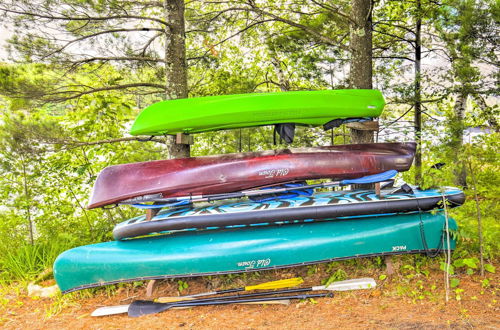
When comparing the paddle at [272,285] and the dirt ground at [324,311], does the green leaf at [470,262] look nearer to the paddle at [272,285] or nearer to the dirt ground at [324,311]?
the dirt ground at [324,311]

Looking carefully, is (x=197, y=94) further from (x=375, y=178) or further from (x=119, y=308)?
(x=119, y=308)

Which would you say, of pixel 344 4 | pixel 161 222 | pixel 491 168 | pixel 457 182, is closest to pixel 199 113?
pixel 161 222

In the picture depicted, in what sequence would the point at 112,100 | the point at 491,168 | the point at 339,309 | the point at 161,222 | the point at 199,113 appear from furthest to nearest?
the point at 112,100 → the point at 491,168 → the point at 199,113 → the point at 161,222 → the point at 339,309

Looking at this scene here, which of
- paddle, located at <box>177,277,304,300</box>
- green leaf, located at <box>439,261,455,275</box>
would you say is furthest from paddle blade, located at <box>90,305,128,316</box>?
green leaf, located at <box>439,261,455,275</box>

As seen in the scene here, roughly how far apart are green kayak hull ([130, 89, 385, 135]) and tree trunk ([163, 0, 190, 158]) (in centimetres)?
73

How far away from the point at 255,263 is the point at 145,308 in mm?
942

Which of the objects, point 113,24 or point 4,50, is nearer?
point 4,50

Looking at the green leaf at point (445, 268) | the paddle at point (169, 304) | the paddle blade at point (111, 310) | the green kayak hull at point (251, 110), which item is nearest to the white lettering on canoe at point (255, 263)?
the paddle at point (169, 304)

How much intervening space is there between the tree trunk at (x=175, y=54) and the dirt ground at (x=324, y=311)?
1812mm

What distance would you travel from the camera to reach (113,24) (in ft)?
12.0

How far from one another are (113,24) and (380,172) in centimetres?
326

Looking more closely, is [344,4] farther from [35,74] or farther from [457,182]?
[35,74]

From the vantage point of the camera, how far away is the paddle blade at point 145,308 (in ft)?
8.41

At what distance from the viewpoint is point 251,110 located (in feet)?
9.77
